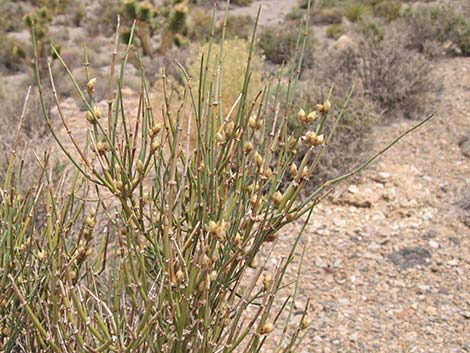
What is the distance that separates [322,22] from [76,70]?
25.8 feet

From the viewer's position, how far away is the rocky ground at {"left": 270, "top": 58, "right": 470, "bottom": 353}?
383 centimetres

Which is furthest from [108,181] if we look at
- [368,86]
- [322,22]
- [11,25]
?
[11,25]

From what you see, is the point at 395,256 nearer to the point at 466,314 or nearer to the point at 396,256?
the point at 396,256

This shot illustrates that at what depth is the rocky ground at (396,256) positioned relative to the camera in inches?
151

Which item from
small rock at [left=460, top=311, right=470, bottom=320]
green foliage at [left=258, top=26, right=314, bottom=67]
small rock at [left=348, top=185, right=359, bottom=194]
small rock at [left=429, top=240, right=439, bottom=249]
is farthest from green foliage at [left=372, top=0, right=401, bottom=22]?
small rock at [left=460, top=311, right=470, bottom=320]

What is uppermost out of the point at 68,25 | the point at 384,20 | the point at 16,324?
the point at 16,324

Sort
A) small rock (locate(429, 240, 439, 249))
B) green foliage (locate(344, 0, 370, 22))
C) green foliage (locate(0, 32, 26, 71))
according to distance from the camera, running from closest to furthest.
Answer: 1. small rock (locate(429, 240, 439, 249))
2. green foliage (locate(0, 32, 26, 71))
3. green foliage (locate(344, 0, 370, 22))

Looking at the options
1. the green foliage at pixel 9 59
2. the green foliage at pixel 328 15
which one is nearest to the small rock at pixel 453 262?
the green foliage at pixel 9 59

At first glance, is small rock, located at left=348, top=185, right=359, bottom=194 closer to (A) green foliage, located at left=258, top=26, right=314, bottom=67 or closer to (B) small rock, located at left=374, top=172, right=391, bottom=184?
(B) small rock, located at left=374, top=172, right=391, bottom=184

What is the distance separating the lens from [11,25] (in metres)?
20.1

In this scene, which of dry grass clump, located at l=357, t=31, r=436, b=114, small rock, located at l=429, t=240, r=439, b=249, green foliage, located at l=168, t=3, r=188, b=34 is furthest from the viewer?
green foliage, located at l=168, t=3, r=188, b=34

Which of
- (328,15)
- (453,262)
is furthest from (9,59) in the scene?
(453,262)

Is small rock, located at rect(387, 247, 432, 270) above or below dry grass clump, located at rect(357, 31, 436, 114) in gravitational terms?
below

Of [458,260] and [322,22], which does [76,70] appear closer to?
[322,22]
